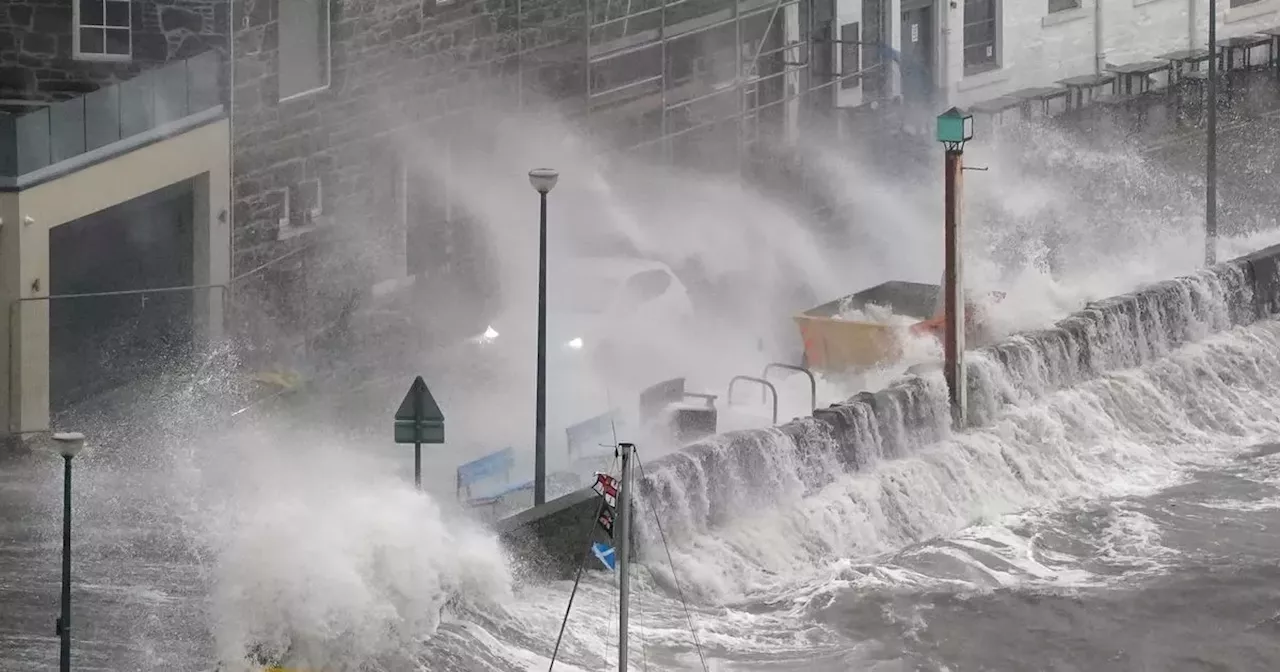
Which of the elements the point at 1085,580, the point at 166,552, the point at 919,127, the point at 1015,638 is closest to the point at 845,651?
the point at 1015,638

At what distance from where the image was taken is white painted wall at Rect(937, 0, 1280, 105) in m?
36.0

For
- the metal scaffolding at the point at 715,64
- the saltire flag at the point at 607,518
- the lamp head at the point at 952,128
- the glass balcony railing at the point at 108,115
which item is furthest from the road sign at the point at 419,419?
the metal scaffolding at the point at 715,64

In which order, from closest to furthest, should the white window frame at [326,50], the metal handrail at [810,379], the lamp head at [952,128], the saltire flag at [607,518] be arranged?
the saltire flag at [607,518]
the lamp head at [952,128]
the metal handrail at [810,379]
the white window frame at [326,50]

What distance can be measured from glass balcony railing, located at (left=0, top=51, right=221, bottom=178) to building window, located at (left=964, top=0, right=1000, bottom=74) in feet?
46.9

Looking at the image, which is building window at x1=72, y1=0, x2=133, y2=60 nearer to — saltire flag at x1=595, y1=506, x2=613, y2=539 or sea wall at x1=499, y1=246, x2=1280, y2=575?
sea wall at x1=499, y1=246, x2=1280, y2=575

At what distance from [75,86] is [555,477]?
6556 mm

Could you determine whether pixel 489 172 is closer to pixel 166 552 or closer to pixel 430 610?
pixel 166 552

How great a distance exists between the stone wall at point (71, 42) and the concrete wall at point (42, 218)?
0.94 meters

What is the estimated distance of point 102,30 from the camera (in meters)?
25.0

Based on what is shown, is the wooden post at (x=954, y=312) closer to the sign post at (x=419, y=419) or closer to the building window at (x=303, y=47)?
the building window at (x=303, y=47)

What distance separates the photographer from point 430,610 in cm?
1867

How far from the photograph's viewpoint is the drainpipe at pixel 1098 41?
38.4m

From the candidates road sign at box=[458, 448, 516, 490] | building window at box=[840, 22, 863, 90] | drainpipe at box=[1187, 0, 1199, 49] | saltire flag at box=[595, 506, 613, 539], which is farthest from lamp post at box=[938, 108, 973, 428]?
drainpipe at box=[1187, 0, 1199, 49]

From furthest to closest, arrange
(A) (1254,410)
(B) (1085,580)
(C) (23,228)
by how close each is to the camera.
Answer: (A) (1254,410), (C) (23,228), (B) (1085,580)
